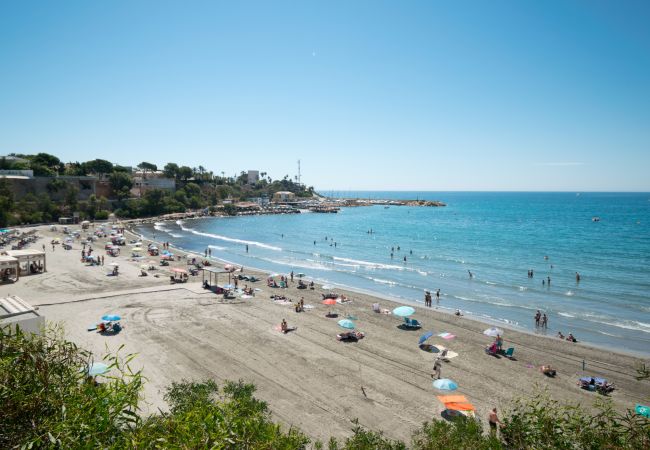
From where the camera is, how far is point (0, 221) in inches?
Result: 2761

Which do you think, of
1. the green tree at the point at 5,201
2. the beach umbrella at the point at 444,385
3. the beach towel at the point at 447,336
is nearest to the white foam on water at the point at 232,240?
the green tree at the point at 5,201

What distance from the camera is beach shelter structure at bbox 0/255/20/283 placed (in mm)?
33594

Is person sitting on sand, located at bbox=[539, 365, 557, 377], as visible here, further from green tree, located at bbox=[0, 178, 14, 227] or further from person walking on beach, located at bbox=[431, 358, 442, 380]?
green tree, located at bbox=[0, 178, 14, 227]

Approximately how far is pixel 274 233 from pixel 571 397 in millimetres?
71793

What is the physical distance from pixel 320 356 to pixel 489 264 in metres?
36.9

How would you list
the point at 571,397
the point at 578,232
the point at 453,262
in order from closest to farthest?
the point at 571,397 < the point at 453,262 < the point at 578,232

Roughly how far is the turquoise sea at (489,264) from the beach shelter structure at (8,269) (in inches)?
912

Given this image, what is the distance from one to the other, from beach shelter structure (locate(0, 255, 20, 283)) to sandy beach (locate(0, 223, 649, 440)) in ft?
7.79

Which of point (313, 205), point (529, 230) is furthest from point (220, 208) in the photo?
point (529, 230)

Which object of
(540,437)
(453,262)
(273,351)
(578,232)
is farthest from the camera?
(578,232)

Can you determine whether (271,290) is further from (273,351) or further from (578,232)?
(578,232)

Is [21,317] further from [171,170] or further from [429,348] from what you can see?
[171,170]

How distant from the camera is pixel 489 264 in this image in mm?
50750

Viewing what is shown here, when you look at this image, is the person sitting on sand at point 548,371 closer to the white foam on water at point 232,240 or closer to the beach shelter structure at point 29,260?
the beach shelter structure at point 29,260
